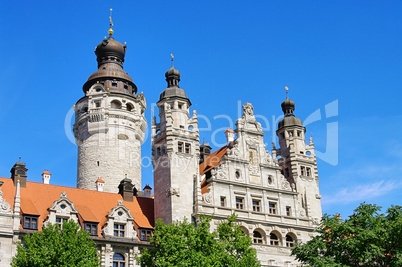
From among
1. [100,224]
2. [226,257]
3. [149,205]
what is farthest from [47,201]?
[226,257]

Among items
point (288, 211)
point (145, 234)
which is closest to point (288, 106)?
point (288, 211)

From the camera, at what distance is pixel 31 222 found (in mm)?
51188

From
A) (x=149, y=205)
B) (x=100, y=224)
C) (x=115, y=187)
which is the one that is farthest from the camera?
(x=115, y=187)

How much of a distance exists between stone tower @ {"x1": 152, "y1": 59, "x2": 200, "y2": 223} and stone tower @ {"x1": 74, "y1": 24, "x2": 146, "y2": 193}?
10016 millimetres

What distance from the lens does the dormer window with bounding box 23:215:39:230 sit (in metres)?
50.8

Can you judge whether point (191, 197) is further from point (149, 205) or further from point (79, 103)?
point (79, 103)

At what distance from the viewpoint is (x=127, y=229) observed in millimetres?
54906

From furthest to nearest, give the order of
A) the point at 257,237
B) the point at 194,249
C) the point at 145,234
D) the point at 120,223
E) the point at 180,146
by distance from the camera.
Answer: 1. the point at 180,146
2. the point at 257,237
3. the point at 145,234
4. the point at 120,223
5. the point at 194,249

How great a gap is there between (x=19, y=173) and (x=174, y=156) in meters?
14.0

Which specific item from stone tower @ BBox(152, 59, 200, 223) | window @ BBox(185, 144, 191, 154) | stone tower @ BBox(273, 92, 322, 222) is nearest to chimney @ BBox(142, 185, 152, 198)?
stone tower @ BBox(152, 59, 200, 223)

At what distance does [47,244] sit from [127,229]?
1228 cm

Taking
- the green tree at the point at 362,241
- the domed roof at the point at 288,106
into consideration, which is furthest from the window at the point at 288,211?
the domed roof at the point at 288,106

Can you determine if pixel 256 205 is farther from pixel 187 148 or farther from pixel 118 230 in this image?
pixel 118 230

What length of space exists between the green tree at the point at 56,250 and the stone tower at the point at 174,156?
12.4 metres
